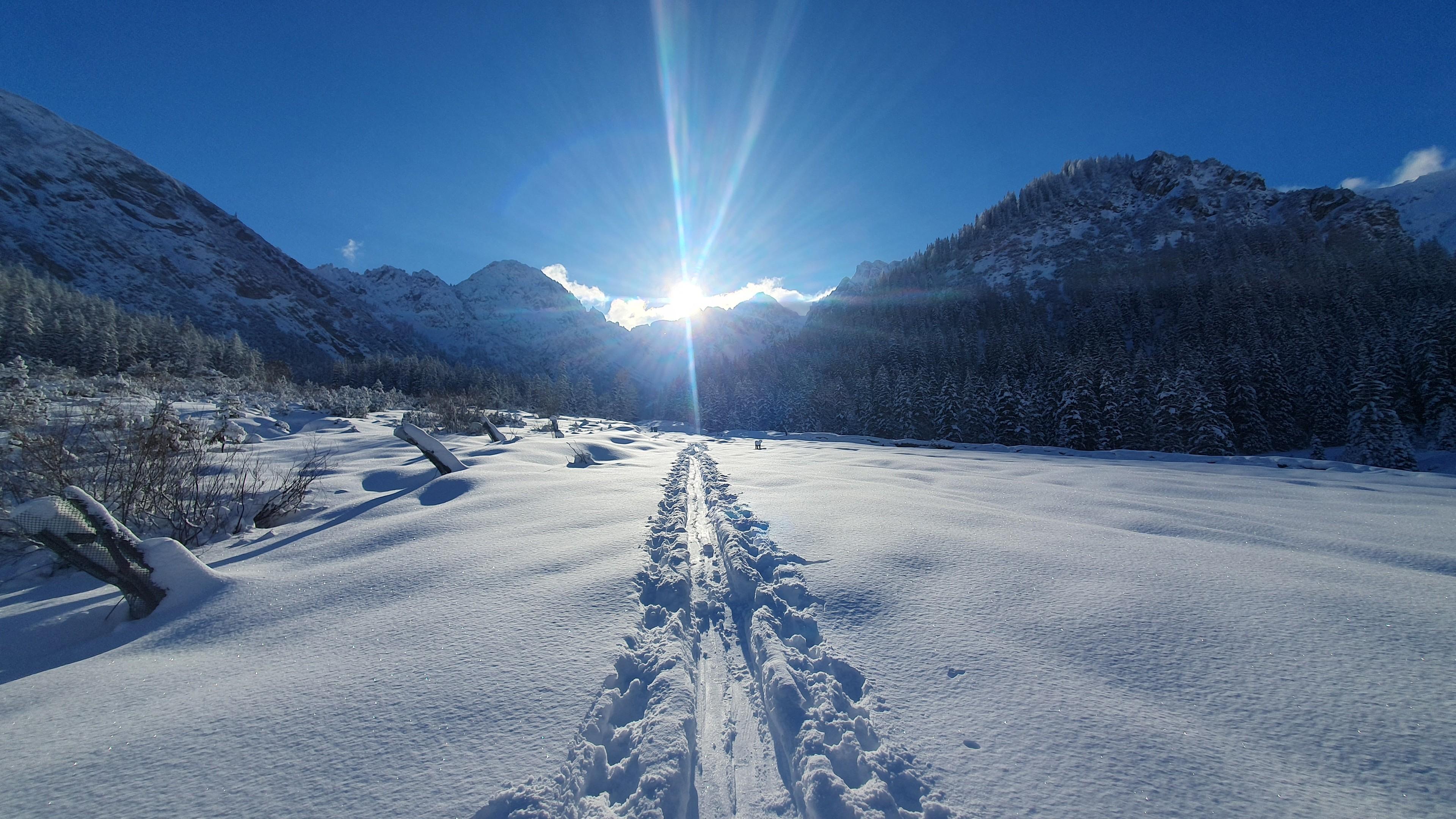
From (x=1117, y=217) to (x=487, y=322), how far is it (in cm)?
19680

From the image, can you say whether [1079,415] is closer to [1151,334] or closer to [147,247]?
[1151,334]

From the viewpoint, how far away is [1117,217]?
104562 mm

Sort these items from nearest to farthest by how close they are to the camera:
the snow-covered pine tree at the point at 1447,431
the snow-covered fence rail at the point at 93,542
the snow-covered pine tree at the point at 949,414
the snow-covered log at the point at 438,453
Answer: the snow-covered fence rail at the point at 93,542
the snow-covered log at the point at 438,453
the snow-covered pine tree at the point at 1447,431
the snow-covered pine tree at the point at 949,414

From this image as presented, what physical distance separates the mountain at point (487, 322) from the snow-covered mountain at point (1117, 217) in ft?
290

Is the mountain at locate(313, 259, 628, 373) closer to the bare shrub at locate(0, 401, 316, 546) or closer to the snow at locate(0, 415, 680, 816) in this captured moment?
the bare shrub at locate(0, 401, 316, 546)

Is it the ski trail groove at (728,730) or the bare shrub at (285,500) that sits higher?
the bare shrub at (285,500)

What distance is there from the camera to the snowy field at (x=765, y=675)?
5.83 ft

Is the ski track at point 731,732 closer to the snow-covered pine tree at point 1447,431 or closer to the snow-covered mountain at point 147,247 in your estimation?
the snow-covered pine tree at point 1447,431

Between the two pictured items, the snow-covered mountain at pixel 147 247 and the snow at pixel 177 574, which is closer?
the snow at pixel 177 574

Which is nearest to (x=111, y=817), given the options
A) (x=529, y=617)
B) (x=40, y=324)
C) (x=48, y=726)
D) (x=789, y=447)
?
(x=48, y=726)

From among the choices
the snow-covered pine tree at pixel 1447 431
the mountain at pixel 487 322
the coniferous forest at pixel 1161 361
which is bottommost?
the snow-covered pine tree at pixel 1447 431

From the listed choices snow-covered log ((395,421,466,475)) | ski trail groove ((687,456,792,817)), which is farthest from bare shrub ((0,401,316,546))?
ski trail groove ((687,456,792,817))

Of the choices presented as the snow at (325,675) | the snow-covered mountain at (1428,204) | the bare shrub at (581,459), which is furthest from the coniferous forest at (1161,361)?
the snow-covered mountain at (1428,204)

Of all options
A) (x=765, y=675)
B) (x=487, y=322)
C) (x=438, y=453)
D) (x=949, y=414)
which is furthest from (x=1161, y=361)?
(x=487, y=322)
